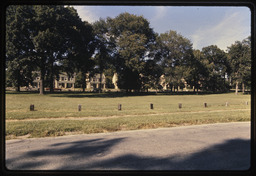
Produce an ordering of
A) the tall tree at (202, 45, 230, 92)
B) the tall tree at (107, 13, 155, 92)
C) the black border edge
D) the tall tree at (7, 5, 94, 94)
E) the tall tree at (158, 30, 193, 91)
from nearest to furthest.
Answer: the black border edge → the tall tree at (7, 5, 94, 94) → the tall tree at (107, 13, 155, 92) → the tall tree at (158, 30, 193, 91) → the tall tree at (202, 45, 230, 92)

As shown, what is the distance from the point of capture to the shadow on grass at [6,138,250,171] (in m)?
3.50

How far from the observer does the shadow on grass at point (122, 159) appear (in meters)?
3.50

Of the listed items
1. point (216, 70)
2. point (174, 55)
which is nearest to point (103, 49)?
point (174, 55)

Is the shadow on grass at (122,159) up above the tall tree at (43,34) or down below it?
below

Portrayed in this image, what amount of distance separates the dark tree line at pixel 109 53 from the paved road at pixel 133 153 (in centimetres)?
1721

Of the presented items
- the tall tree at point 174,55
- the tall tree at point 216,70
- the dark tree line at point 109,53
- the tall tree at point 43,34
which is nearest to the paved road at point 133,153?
the dark tree line at point 109,53

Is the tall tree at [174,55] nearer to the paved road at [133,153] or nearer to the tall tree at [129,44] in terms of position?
the tall tree at [129,44]

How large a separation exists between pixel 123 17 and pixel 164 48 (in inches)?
569

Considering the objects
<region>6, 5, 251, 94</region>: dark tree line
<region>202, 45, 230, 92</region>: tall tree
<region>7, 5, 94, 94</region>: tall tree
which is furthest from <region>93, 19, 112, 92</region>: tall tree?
<region>202, 45, 230, 92</region>: tall tree

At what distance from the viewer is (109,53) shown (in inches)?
1639

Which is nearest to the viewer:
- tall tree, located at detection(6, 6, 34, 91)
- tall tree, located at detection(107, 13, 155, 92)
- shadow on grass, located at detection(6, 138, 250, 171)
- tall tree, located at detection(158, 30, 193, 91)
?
shadow on grass, located at detection(6, 138, 250, 171)

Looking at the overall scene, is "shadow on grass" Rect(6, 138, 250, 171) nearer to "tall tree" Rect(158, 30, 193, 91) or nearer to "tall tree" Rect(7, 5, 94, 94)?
"tall tree" Rect(7, 5, 94, 94)

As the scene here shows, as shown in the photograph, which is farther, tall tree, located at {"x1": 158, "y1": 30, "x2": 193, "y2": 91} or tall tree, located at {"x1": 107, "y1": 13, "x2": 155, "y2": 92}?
tall tree, located at {"x1": 158, "y1": 30, "x2": 193, "y2": 91}
